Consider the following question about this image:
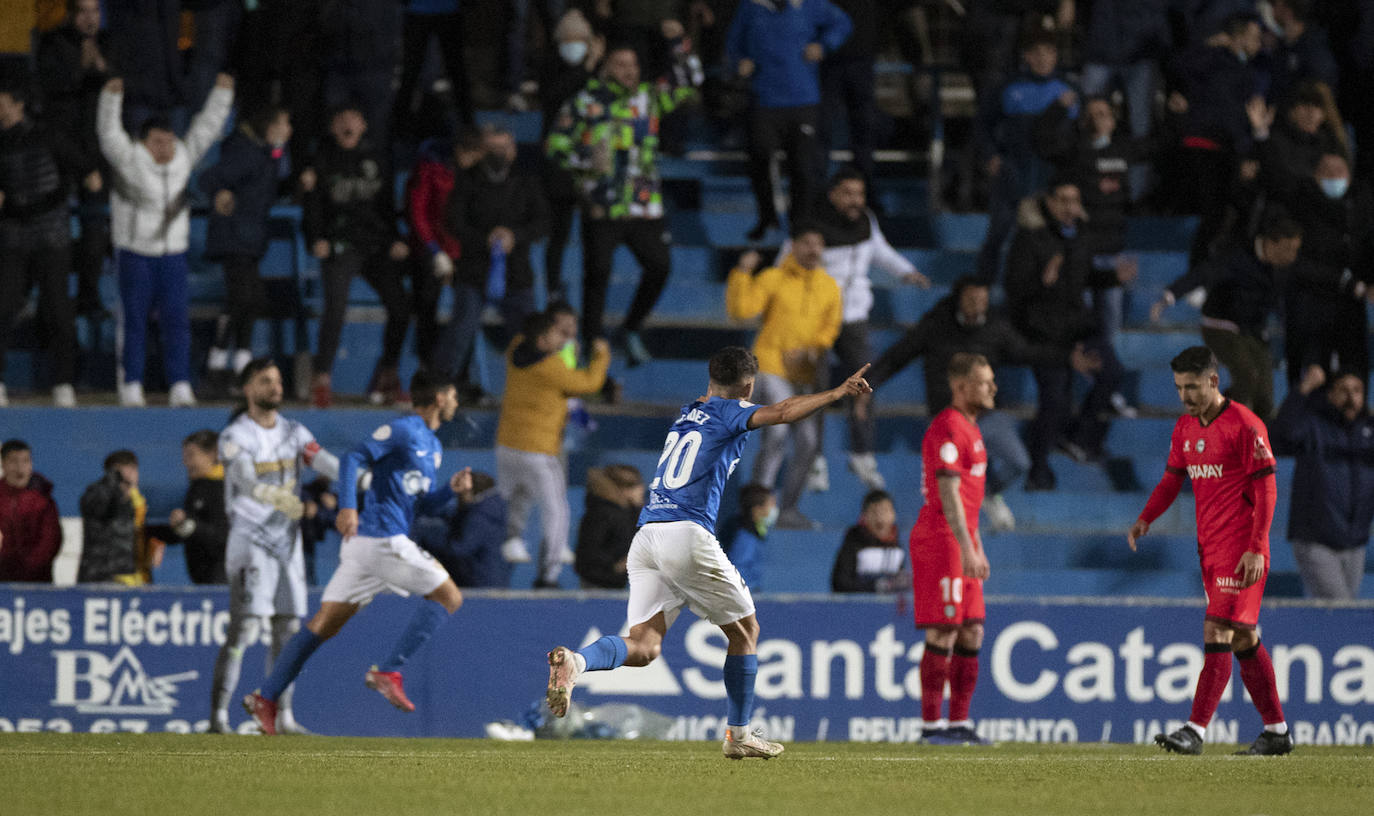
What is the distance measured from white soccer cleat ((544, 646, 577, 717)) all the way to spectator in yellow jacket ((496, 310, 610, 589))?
476 centimetres

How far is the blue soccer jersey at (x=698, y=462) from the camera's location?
833 cm

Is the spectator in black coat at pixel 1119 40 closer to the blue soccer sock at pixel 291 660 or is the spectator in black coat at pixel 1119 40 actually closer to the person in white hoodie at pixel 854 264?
the person in white hoodie at pixel 854 264

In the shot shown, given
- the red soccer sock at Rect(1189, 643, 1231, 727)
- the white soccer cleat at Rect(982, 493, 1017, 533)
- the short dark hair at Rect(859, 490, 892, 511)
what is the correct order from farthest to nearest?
the white soccer cleat at Rect(982, 493, 1017, 533) → the short dark hair at Rect(859, 490, 892, 511) → the red soccer sock at Rect(1189, 643, 1231, 727)

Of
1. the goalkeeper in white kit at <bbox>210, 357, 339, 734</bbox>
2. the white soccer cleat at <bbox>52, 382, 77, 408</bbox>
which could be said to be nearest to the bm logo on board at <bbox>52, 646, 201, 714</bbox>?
the goalkeeper in white kit at <bbox>210, 357, 339, 734</bbox>

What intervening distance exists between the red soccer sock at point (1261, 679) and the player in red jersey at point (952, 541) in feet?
4.55

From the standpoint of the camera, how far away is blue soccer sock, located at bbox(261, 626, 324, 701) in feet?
33.9

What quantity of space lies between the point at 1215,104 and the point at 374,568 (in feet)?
29.2

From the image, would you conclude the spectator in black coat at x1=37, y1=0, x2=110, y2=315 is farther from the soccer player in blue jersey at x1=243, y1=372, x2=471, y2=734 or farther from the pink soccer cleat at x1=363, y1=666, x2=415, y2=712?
the pink soccer cleat at x1=363, y1=666, x2=415, y2=712

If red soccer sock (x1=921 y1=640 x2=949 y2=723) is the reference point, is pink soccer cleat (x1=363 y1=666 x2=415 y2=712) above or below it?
below

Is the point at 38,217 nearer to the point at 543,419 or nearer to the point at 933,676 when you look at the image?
the point at 543,419

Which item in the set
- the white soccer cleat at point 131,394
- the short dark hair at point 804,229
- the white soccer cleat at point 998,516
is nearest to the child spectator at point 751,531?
the short dark hair at point 804,229

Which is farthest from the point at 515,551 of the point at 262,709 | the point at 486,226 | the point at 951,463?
the point at 951,463

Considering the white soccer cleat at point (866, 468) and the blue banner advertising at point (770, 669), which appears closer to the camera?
the blue banner advertising at point (770, 669)

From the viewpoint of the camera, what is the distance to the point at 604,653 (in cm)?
841
